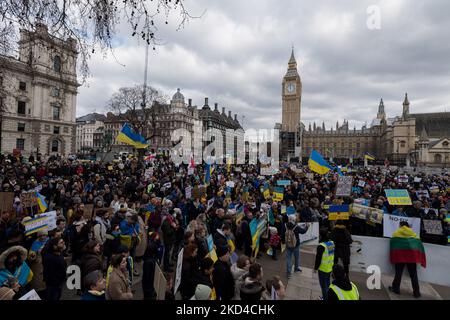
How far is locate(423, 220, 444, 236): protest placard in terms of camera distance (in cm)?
738

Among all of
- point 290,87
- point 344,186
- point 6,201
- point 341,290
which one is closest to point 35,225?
point 6,201

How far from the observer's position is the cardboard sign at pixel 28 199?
28.6ft

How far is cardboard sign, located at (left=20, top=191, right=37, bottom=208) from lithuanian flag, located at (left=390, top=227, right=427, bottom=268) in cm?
1074

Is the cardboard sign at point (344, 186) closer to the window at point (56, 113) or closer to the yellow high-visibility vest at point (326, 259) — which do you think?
the yellow high-visibility vest at point (326, 259)

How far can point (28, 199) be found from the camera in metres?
8.88

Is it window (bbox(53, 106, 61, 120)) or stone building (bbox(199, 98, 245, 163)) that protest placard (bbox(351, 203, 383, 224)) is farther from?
stone building (bbox(199, 98, 245, 163))

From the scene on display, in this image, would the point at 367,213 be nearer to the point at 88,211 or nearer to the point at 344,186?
the point at 344,186

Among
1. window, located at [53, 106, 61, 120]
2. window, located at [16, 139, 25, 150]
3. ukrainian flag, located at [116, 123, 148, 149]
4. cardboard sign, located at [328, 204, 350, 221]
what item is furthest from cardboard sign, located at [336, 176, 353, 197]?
window, located at [53, 106, 61, 120]

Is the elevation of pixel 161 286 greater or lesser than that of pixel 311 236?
greater

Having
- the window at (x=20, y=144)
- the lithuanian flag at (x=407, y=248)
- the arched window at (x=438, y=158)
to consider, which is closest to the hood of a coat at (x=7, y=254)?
the lithuanian flag at (x=407, y=248)

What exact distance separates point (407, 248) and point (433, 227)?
99.3 inches

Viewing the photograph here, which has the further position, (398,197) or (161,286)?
(398,197)

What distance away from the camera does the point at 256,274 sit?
11.3 ft

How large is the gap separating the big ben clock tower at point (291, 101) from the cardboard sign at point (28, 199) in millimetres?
103274
